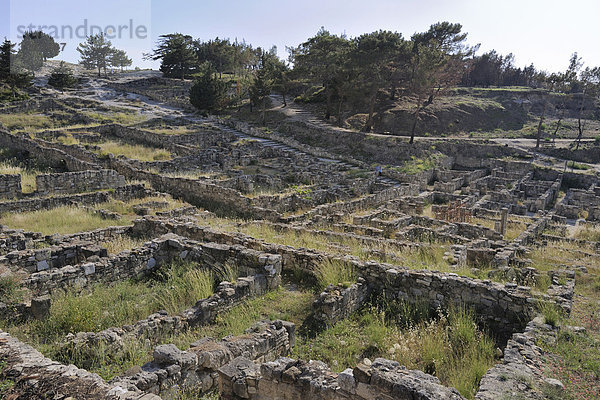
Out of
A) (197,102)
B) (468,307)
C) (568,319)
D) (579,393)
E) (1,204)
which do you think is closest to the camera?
(579,393)

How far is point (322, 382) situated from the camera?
17.4 feet

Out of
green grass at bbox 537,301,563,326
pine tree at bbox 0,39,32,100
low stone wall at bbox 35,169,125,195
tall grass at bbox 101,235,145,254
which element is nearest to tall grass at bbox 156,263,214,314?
tall grass at bbox 101,235,145,254

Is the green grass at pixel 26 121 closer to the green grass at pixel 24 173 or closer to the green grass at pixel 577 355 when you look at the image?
the green grass at pixel 24 173

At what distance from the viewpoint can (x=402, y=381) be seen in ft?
16.4

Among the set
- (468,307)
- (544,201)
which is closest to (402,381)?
(468,307)

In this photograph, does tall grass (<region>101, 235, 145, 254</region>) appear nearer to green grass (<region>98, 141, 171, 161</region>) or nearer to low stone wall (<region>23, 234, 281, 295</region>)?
low stone wall (<region>23, 234, 281, 295</region>)

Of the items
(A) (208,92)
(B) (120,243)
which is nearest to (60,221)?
(B) (120,243)

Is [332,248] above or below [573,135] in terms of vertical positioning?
below

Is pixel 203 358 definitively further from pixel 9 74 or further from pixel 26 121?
pixel 9 74

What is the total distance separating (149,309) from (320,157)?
27.7m

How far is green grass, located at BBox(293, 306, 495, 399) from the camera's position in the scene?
6363 millimetres

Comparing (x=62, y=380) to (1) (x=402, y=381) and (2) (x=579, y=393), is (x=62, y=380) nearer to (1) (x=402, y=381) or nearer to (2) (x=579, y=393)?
(1) (x=402, y=381)

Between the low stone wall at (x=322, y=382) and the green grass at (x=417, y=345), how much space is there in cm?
125

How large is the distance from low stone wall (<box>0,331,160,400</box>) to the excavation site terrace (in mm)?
21
